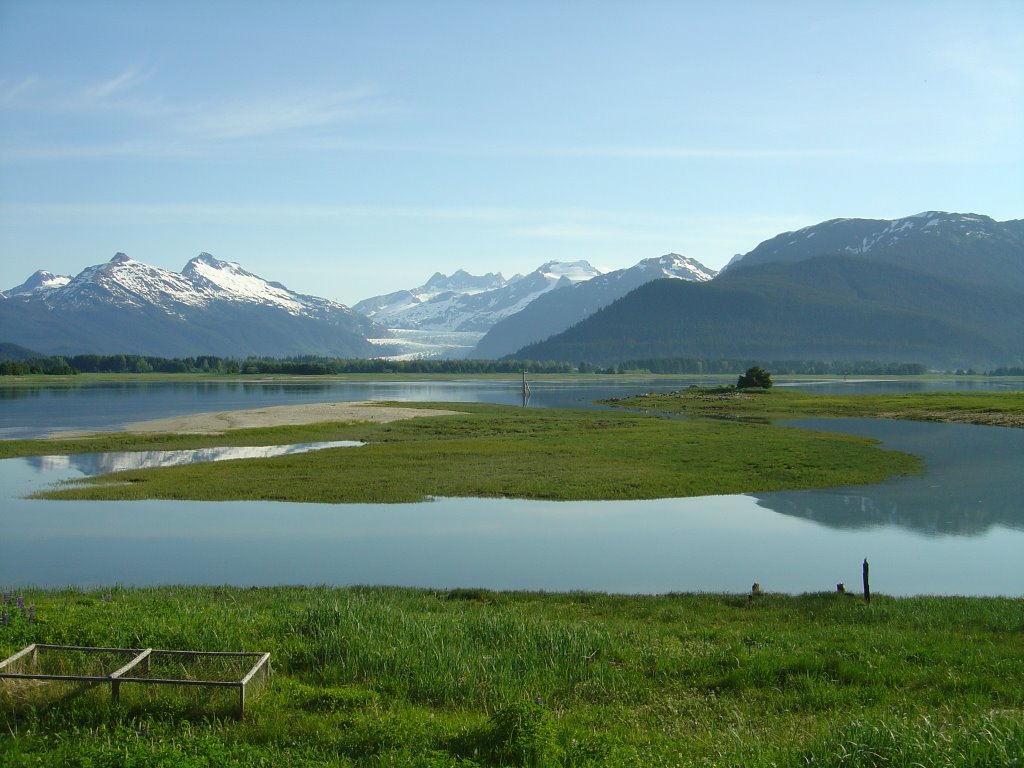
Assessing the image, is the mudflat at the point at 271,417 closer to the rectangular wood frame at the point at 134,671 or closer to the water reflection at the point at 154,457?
the water reflection at the point at 154,457

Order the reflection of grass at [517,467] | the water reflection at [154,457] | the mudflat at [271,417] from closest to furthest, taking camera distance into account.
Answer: the reflection of grass at [517,467] → the water reflection at [154,457] → the mudflat at [271,417]

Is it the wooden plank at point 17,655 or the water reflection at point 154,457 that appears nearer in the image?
the wooden plank at point 17,655

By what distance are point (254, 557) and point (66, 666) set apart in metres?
14.1

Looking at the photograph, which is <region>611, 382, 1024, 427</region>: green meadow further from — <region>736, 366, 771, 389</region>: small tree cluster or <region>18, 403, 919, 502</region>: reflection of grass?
<region>18, 403, 919, 502</region>: reflection of grass

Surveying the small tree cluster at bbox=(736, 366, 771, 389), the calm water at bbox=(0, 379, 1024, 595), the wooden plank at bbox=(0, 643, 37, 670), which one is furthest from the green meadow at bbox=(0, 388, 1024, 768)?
the small tree cluster at bbox=(736, 366, 771, 389)

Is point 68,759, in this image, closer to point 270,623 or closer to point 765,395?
point 270,623

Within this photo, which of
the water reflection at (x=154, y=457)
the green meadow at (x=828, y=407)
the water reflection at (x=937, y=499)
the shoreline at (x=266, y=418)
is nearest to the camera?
the water reflection at (x=937, y=499)

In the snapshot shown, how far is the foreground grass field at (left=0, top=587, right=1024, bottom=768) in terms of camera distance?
9.30 m

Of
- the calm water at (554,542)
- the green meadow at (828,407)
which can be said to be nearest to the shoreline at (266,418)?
the calm water at (554,542)

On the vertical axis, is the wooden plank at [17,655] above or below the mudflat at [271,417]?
above

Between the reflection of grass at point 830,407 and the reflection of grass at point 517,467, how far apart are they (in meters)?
25.6

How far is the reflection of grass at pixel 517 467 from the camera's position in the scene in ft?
127

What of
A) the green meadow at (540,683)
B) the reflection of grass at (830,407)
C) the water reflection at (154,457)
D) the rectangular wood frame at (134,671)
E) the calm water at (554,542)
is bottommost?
the reflection of grass at (830,407)

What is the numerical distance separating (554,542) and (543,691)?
653 inches
